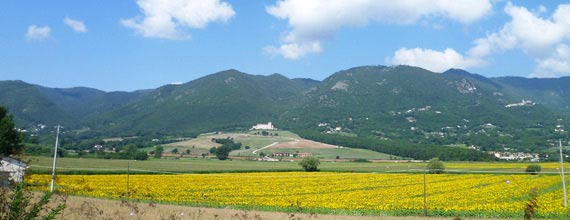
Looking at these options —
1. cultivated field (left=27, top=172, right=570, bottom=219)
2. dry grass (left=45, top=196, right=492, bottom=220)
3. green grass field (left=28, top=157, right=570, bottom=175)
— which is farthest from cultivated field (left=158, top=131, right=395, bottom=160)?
dry grass (left=45, top=196, right=492, bottom=220)

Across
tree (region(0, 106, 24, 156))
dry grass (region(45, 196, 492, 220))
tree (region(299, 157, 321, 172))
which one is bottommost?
dry grass (region(45, 196, 492, 220))

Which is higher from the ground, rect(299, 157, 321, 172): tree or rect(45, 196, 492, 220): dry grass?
rect(299, 157, 321, 172): tree

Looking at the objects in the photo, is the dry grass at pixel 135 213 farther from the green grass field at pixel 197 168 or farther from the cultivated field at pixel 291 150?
the cultivated field at pixel 291 150

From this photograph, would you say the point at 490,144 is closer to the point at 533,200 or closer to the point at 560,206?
the point at 560,206

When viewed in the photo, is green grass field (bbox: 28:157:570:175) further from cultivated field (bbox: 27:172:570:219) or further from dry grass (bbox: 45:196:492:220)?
dry grass (bbox: 45:196:492:220)

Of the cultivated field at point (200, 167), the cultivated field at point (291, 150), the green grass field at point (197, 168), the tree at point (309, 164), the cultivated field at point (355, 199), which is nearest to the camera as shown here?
the cultivated field at point (355, 199)

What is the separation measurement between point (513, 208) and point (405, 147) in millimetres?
138203

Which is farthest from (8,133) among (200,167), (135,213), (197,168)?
(135,213)

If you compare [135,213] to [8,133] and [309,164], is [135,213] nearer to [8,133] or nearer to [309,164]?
[8,133]

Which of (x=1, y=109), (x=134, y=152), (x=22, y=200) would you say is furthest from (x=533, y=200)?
(x=134, y=152)

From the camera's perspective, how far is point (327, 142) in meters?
188

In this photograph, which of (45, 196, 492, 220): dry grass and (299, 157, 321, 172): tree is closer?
(45, 196, 492, 220): dry grass

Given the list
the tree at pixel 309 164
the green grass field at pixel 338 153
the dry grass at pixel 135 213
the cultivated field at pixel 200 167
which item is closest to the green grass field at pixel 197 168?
the cultivated field at pixel 200 167

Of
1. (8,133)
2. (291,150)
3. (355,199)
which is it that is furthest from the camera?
(291,150)
